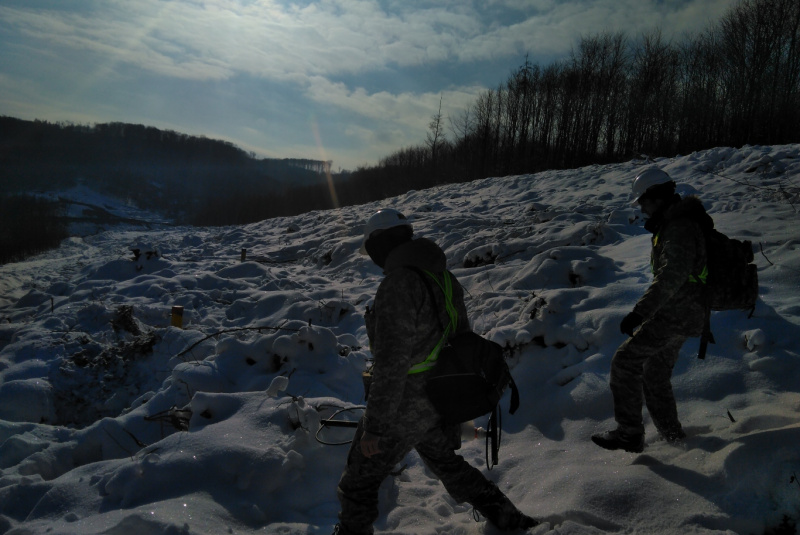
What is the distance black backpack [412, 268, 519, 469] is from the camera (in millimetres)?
2221

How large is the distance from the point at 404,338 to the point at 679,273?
72.7 inches

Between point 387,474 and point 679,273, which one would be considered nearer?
point 387,474

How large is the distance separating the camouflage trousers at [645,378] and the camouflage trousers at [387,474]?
3.83 feet

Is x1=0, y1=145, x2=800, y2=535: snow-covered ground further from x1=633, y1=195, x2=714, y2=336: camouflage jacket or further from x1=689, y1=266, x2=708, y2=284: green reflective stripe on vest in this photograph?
x1=689, y1=266, x2=708, y2=284: green reflective stripe on vest

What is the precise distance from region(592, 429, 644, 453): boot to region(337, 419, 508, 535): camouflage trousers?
1.09 meters

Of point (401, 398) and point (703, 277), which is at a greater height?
point (703, 277)

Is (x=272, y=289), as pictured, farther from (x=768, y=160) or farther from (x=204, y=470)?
(x=768, y=160)

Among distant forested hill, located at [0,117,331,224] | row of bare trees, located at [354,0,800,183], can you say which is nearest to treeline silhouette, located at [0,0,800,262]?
row of bare trees, located at [354,0,800,183]

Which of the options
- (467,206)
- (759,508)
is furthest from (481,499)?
(467,206)

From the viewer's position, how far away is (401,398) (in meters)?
2.20

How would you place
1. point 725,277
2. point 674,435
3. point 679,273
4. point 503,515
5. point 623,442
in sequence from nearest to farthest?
point 503,515
point 679,273
point 725,277
point 623,442
point 674,435

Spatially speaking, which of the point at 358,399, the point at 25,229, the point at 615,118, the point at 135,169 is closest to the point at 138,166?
the point at 135,169

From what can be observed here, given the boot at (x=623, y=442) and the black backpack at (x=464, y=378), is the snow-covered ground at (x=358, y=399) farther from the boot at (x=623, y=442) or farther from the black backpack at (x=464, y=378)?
the black backpack at (x=464, y=378)

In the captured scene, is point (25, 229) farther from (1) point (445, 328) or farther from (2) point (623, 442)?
(2) point (623, 442)
